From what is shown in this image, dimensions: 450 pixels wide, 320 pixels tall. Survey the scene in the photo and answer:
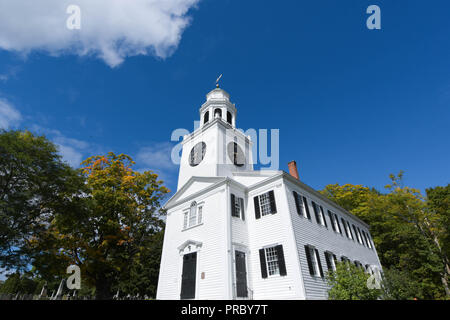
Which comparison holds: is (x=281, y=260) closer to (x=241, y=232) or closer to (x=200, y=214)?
(x=241, y=232)

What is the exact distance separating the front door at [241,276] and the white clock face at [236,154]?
870cm

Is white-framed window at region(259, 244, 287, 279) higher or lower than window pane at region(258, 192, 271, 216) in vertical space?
lower

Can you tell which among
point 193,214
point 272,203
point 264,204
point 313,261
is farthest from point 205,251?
point 313,261

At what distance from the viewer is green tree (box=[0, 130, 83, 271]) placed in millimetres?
14281

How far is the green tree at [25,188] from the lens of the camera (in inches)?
562

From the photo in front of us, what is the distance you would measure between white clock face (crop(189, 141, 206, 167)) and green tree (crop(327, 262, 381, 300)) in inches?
531

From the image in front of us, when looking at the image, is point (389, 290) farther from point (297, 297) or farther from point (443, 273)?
point (443, 273)

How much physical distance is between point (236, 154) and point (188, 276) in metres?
11.1

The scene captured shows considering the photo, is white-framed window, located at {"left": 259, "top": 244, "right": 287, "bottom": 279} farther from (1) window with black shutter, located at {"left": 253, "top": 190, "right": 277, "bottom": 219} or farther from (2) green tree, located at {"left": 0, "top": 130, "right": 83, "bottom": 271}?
(2) green tree, located at {"left": 0, "top": 130, "right": 83, "bottom": 271}

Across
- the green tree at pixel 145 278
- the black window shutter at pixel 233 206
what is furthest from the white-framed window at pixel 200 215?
the green tree at pixel 145 278

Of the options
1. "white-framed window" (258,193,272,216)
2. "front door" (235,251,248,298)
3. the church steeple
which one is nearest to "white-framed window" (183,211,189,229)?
"front door" (235,251,248,298)

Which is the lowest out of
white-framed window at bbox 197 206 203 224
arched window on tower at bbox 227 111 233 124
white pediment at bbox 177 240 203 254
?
white pediment at bbox 177 240 203 254

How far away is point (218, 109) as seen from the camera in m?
24.2
